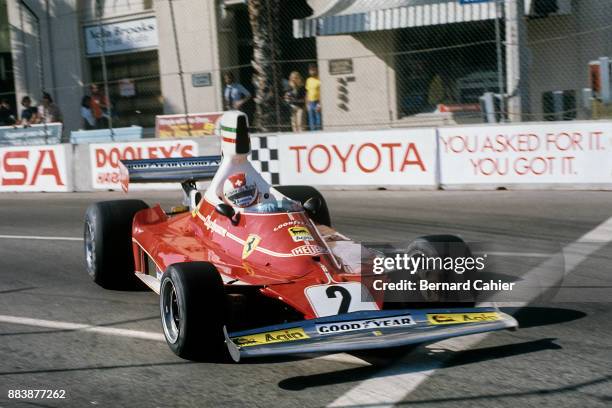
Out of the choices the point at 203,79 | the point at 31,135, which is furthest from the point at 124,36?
the point at 31,135

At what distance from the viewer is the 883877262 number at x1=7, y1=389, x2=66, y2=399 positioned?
16.9 feet

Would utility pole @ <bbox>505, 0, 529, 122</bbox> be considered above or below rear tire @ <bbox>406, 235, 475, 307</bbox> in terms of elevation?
above

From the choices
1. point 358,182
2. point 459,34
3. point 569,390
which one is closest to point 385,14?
point 459,34

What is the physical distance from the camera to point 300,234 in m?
6.20

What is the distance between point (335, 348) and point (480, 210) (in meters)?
6.76

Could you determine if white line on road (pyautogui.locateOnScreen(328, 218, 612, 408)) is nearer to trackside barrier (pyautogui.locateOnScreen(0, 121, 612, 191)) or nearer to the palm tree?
trackside barrier (pyautogui.locateOnScreen(0, 121, 612, 191))

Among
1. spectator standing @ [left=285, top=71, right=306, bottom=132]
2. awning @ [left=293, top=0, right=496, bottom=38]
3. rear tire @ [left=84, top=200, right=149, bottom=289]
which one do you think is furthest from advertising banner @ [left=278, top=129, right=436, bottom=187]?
rear tire @ [left=84, top=200, right=149, bottom=289]

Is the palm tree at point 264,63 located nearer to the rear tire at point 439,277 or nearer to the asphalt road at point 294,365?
the asphalt road at point 294,365

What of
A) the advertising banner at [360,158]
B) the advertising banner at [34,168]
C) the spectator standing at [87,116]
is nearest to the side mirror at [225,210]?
the advertising banner at [360,158]

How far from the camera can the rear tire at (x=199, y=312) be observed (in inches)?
213

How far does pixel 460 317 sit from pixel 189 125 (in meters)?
13.1

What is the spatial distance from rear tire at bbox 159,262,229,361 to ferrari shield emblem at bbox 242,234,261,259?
700mm

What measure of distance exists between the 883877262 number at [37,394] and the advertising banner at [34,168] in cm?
1183

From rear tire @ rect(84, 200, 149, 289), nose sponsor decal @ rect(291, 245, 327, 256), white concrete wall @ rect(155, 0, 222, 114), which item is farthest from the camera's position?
white concrete wall @ rect(155, 0, 222, 114)
